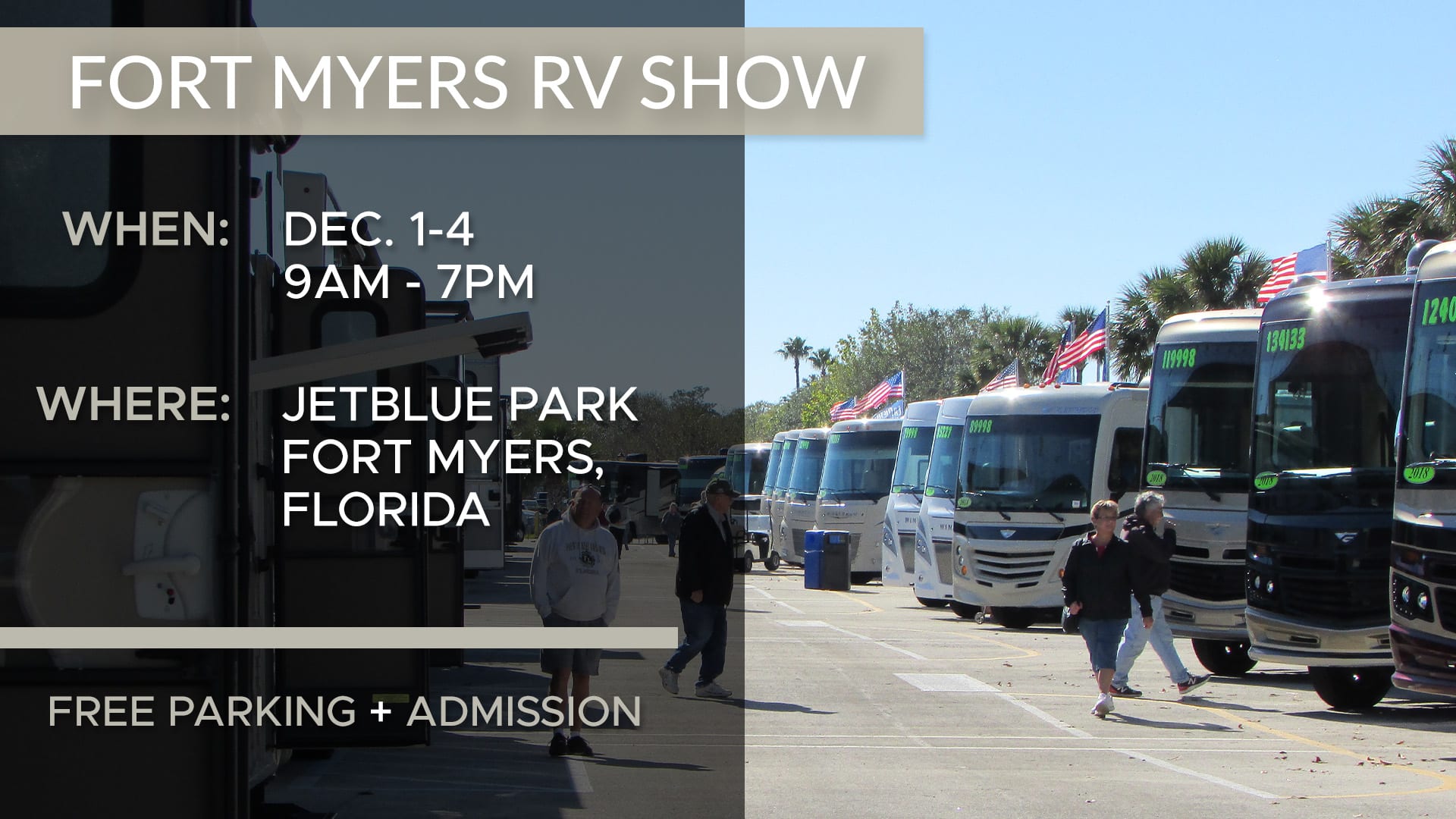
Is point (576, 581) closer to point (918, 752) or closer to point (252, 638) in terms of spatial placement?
point (918, 752)

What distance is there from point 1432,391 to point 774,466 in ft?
116

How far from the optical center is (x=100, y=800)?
3217 mm

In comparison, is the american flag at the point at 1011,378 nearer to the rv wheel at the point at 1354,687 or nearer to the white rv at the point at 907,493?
the white rv at the point at 907,493

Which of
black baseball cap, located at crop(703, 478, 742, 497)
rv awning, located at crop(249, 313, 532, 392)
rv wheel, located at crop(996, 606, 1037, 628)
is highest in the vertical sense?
rv awning, located at crop(249, 313, 532, 392)

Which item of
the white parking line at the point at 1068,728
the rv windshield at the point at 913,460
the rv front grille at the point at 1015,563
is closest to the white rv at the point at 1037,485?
the rv front grille at the point at 1015,563

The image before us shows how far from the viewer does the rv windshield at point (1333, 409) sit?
14.6m

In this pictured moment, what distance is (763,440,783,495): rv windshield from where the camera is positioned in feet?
151

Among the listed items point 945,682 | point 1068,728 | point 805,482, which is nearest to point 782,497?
point 805,482

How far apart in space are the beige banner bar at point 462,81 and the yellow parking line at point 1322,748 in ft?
23.8

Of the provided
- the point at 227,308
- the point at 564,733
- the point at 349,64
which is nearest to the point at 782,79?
the point at 349,64

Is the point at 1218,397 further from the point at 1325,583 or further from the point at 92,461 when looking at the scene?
the point at 92,461

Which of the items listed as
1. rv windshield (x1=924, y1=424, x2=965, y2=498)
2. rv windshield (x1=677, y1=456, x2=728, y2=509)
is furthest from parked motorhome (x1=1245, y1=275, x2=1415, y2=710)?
rv windshield (x1=677, y1=456, x2=728, y2=509)

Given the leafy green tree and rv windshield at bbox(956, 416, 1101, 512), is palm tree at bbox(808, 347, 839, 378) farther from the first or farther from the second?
rv windshield at bbox(956, 416, 1101, 512)

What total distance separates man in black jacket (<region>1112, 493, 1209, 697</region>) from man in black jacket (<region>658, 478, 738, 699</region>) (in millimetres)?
3535
